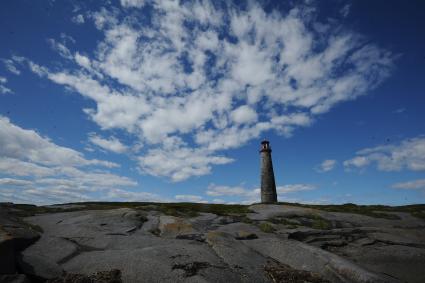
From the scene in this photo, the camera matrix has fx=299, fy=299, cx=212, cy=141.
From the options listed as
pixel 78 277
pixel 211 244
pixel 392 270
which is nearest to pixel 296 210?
pixel 392 270

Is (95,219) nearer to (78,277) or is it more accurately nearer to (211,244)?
(211,244)

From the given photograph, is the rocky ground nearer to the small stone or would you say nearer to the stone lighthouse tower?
the small stone

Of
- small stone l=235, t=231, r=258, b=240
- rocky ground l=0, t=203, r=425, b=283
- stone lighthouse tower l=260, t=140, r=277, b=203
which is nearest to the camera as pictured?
rocky ground l=0, t=203, r=425, b=283

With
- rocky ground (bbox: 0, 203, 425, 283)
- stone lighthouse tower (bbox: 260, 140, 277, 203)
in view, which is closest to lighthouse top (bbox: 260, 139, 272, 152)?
stone lighthouse tower (bbox: 260, 140, 277, 203)

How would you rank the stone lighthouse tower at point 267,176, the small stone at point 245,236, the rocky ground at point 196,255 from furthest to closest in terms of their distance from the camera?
the stone lighthouse tower at point 267,176 < the small stone at point 245,236 < the rocky ground at point 196,255

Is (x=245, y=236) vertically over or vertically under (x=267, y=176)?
under

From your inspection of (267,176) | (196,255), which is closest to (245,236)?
(196,255)

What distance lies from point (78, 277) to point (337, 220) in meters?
27.5

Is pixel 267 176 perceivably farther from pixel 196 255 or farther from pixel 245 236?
pixel 196 255

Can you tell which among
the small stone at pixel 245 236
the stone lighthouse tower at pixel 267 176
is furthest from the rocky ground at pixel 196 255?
the stone lighthouse tower at pixel 267 176

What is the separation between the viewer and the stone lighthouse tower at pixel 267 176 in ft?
173

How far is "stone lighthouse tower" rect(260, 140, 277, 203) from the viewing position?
52.8m

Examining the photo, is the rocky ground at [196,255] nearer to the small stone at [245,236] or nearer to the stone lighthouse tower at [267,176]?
the small stone at [245,236]

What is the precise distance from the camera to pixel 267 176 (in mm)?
54469
